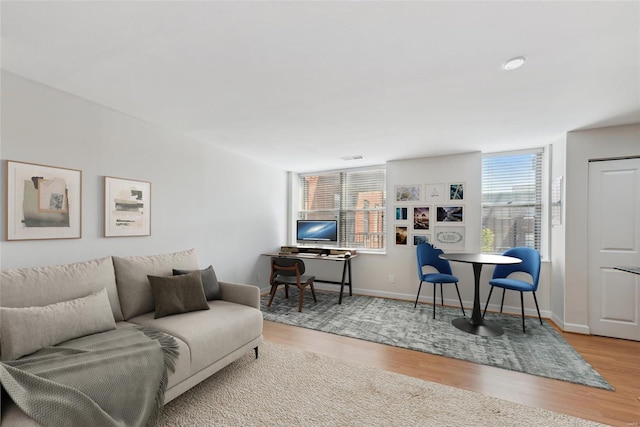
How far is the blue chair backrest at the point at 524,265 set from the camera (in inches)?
129

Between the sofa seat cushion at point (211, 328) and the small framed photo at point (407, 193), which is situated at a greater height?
the small framed photo at point (407, 193)

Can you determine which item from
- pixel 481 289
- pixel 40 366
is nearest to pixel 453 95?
pixel 481 289

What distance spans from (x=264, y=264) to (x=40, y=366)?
3515 mm

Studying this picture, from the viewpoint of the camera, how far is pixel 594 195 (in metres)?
3.08

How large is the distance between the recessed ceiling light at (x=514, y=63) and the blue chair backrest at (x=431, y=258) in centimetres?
270

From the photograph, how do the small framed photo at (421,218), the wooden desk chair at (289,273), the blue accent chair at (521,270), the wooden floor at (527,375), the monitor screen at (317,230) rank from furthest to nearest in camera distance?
the monitor screen at (317,230) < the small framed photo at (421,218) < the wooden desk chair at (289,273) < the blue accent chair at (521,270) < the wooden floor at (527,375)

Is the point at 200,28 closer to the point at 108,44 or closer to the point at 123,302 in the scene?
the point at 108,44

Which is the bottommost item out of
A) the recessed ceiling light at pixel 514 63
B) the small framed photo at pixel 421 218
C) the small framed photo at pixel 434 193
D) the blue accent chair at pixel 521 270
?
the blue accent chair at pixel 521 270

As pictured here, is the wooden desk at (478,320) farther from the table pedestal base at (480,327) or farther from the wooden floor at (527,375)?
the wooden floor at (527,375)

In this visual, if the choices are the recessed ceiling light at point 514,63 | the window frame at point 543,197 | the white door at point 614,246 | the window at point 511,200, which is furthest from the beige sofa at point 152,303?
the window frame at point 543,197

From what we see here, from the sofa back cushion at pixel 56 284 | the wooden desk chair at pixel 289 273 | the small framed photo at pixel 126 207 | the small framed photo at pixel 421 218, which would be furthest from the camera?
the small framed photo at pixel 421 218

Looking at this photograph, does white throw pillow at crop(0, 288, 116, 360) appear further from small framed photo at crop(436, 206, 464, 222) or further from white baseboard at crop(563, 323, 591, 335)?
white baseboard at crop(563, 323, 591, 335)

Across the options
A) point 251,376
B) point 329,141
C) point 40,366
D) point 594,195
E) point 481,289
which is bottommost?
point 251,376

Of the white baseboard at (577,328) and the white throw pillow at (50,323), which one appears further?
the white baseboard at (577,328)
